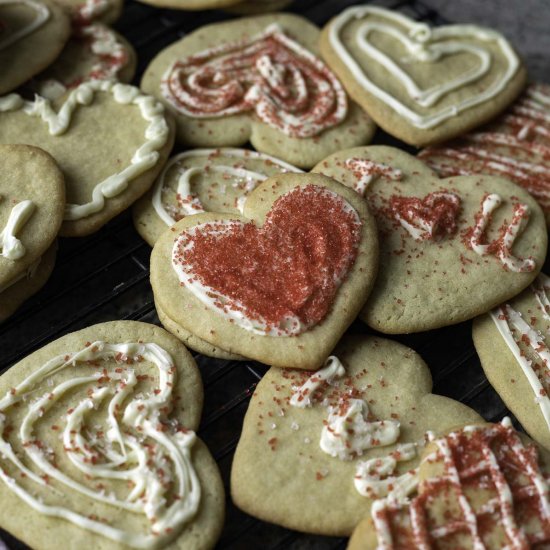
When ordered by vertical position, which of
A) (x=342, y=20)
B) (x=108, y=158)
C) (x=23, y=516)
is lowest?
(x=23, y=516)

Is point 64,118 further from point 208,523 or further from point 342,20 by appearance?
point 208,523

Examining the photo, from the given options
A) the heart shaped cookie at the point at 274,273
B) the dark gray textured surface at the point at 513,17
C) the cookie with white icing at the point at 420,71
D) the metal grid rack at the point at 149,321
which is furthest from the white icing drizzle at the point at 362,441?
the dark gray textured surface at the point at 513,17

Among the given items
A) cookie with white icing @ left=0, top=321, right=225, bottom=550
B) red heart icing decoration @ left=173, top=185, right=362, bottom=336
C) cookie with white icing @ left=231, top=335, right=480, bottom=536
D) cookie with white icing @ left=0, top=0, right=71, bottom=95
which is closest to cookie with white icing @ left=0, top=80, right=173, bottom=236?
cookie with white icing @ left=0, top=0, right=71, bottom=95

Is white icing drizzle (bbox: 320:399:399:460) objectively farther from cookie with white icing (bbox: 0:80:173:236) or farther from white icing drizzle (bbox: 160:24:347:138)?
white icing drizzle (bbox: 160:24:347:138)

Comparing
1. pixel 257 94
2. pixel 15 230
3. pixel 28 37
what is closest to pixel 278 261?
pixel 15 230

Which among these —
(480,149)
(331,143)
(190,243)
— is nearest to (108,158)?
(190,243)
